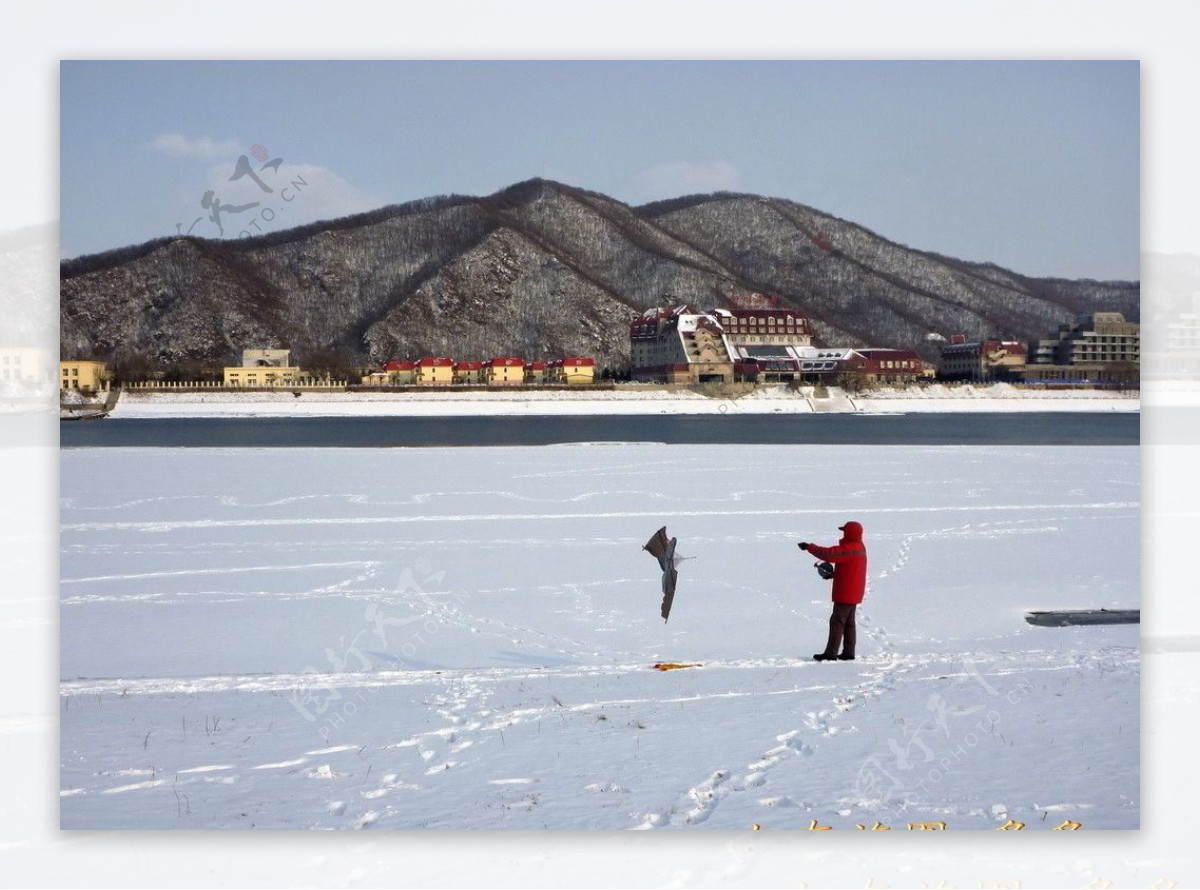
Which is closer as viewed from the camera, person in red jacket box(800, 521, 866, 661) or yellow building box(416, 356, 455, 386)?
person in red jacket box(800, 521, 866, 661)

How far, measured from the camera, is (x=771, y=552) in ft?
26.7

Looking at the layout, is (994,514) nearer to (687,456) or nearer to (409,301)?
(687,456)

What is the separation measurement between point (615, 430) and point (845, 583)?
264 inches

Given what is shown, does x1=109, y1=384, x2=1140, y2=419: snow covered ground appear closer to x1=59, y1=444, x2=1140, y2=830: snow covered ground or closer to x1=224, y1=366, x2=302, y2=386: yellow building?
x1=224, y1=366, x2=302, y2=386: yellow building

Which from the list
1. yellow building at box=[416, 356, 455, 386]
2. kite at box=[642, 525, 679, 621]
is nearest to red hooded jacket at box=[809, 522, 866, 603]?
kite at box=[642, 525, 679, 621]

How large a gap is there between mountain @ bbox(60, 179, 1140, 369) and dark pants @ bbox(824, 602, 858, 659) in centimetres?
254

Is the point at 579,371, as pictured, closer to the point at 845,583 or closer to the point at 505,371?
the point at 505,371

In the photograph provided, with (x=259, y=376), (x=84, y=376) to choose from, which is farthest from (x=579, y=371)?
(x=84, y=376)

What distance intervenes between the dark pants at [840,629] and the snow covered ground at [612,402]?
96.7 inches

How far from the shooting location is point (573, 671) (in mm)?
5395

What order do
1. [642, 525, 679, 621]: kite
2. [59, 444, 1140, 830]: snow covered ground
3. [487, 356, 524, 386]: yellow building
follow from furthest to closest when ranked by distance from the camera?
[487, 356, 524, 386]: yellow building < [642, 525, 679, 621]: kite < [59, 444, 1140, 830]: snow covered ground

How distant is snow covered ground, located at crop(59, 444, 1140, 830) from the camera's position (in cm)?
458

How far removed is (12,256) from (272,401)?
2097 mm

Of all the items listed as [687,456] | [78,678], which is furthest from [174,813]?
[687,456]
